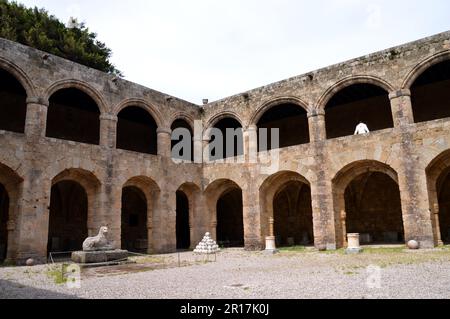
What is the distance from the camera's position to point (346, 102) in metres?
16.6

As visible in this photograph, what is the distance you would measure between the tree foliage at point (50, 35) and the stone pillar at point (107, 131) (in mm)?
10671

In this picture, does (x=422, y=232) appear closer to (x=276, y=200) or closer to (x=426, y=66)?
(x=426, y=66)

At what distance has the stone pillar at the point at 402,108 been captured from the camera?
12270mm

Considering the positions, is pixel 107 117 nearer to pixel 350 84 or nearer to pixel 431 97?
pixel 350 84

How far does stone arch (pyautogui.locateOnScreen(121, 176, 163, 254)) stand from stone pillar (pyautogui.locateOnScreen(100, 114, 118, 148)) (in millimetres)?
1740

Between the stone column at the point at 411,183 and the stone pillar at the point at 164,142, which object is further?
the stone pillar at the point at 164,142

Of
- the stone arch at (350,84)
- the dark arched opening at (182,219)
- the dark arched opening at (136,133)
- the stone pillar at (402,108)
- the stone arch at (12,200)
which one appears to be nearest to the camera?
the stone arch at (12,200)

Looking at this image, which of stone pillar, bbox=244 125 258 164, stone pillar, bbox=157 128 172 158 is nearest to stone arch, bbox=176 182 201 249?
stone pillar, bbox=157 128 172 158

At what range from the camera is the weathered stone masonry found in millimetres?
11594

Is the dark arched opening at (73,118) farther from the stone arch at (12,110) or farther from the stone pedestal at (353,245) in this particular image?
the stone pedestal at (353,245)

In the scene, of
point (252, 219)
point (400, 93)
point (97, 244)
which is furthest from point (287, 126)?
point (97, 244)

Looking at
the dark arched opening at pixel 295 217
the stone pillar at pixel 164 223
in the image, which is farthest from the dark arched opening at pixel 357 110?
the stone pillar at pixel 164 223
